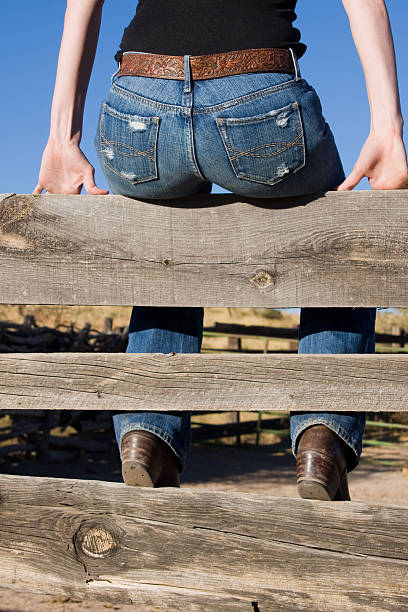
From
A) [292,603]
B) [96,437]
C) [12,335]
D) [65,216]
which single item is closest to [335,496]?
[292,603]

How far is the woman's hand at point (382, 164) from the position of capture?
1855mm

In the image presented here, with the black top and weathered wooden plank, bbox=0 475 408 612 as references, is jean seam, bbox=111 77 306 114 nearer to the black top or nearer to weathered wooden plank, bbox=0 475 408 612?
the black top

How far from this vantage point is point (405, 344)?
50.7 ft

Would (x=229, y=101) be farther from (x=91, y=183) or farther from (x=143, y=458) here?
(x=143, y=458)

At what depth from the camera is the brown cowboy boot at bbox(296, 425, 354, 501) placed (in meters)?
1.91

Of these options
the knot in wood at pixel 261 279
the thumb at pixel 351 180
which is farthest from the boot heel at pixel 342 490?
the thumb at pixel 351 180

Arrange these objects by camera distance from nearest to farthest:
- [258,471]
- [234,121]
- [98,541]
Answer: [234,121] < [98,541] < [258,471]

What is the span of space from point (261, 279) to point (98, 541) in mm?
903

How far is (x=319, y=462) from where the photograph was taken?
1.92m

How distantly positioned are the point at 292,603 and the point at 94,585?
23.1 inches

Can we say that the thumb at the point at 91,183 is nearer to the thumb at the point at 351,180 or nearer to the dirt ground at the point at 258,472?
the thumb at the point at 351,180

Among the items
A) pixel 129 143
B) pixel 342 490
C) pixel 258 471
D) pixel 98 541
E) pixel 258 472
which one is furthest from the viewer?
pixel 258 471

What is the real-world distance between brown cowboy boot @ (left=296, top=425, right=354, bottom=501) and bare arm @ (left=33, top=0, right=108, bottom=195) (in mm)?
956

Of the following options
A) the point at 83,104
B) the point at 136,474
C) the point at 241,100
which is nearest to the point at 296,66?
the point at 241,100
